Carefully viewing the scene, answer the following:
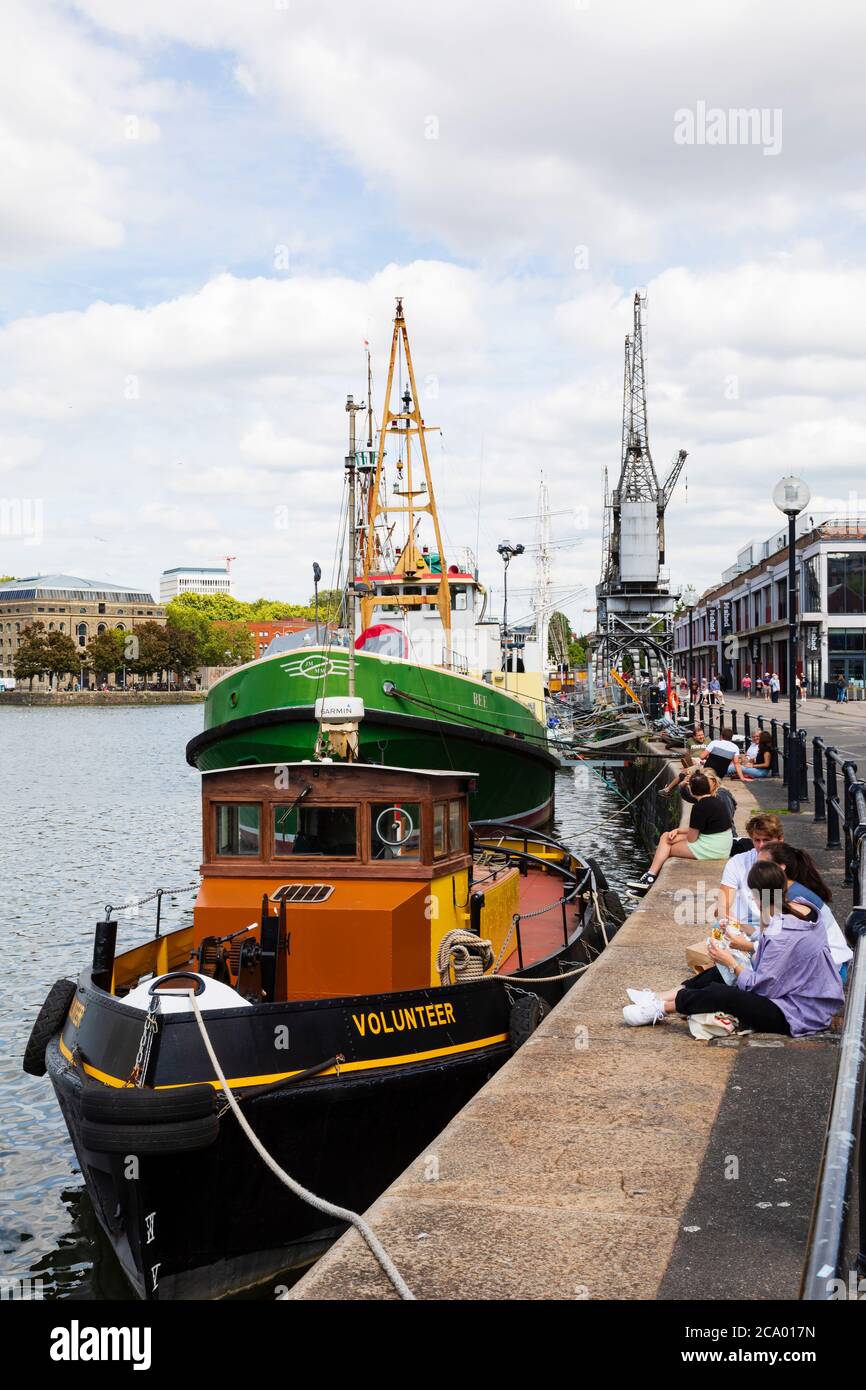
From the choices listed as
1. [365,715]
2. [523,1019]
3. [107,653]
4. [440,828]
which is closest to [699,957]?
[523,1019]

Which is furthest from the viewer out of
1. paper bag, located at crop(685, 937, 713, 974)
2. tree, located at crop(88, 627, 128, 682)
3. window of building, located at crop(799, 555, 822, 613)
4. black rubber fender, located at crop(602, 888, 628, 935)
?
tree, located at crop(88, 627, 128, 682)

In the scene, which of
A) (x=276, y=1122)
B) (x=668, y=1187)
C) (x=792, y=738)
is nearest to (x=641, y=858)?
(x=792, y=738)

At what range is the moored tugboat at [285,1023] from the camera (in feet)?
25.5

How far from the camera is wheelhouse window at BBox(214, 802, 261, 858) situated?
33.0ft

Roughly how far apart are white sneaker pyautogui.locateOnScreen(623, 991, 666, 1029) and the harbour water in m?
4.17

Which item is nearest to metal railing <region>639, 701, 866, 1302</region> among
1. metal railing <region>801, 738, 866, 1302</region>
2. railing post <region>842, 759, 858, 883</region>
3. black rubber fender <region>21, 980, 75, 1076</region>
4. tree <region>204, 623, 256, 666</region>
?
metal railing <region>801, 738, 866, 1302</region>

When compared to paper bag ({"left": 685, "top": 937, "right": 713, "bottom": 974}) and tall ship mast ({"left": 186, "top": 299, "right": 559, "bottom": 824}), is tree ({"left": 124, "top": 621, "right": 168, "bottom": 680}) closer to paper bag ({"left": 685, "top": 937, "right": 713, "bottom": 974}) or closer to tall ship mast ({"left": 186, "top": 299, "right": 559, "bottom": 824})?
tall ship mast ({"left": 186, "top": 299, "right": 559, "bottom": 824})

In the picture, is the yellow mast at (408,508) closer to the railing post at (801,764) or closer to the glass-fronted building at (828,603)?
the railing post at (801,764)

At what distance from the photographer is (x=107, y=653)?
165875 mm

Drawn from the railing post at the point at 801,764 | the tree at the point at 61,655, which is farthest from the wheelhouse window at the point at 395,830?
the tree at the point at 61,655

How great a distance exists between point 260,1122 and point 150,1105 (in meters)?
0.91

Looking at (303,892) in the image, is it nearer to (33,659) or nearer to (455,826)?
(455,826)

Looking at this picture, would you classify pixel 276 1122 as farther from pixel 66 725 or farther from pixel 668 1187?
pixel 66 725

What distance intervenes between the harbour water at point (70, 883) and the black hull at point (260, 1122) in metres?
1.47
